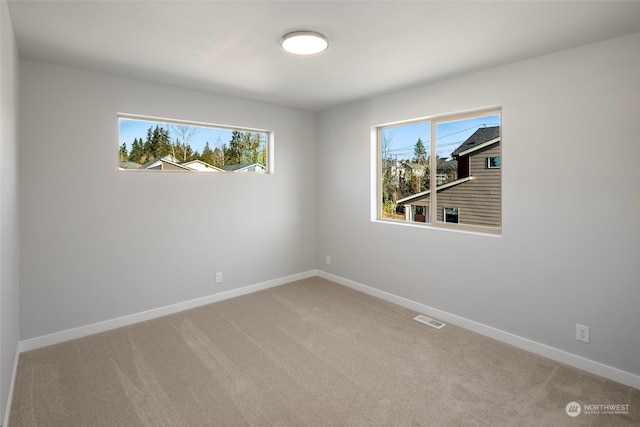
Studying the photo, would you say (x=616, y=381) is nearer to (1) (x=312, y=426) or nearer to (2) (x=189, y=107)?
(1) (x=312, y=426)

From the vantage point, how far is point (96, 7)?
2055 millimetres

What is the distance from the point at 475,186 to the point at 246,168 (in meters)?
2.70

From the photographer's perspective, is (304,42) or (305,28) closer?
(305,28)

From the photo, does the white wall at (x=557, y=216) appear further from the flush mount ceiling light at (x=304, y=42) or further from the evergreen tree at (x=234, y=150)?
the evergreen tree at (x=234, y=150)

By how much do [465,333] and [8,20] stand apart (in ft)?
13.7

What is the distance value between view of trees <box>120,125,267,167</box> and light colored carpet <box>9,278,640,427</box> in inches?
69.4

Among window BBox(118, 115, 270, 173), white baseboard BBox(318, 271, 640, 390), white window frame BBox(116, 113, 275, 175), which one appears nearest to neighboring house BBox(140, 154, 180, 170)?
window BBox(118, 115, 270, 173)

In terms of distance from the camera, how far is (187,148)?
3910 mm

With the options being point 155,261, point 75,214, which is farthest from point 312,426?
point 75,214

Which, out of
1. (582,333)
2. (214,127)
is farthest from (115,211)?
(582,333)

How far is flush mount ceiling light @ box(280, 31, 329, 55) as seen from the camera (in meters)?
2.37

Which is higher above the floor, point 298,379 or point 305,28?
point 305,28

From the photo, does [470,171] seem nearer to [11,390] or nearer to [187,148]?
[187,148]

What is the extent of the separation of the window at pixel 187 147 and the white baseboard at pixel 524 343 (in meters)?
2.33
